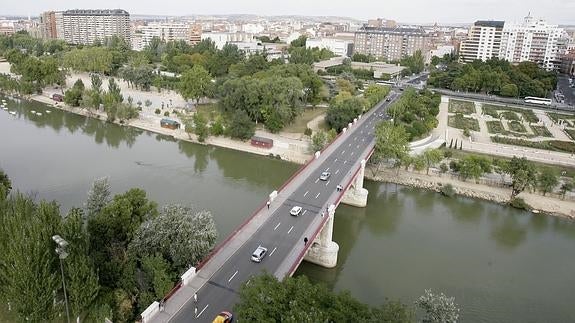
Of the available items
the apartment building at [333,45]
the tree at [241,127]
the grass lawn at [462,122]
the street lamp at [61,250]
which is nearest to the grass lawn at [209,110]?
the tree at [241,127]

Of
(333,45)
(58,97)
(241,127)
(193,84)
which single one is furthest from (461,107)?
(333,45)

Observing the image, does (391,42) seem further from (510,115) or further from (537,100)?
A: (510,115)

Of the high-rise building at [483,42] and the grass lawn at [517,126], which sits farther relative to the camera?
the high-rise building at [483,42]

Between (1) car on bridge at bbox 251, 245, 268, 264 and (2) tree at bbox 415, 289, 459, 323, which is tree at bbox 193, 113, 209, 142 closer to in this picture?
(1) car on bridge at bbox 251, 245, 268, 264

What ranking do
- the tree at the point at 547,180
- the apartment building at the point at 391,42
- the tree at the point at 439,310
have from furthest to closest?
the apartment building at the point at 391,42 < the tree at the point at 547,180 < the tree at the point at 439,310

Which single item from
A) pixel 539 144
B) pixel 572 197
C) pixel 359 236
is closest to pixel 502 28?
pixel 539 144

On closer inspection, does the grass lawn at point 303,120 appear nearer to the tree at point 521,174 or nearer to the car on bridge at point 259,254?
the tree at point 521,174

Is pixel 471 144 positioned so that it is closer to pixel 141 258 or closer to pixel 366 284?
pixel 366 284

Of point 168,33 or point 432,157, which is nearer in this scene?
point 432,157
